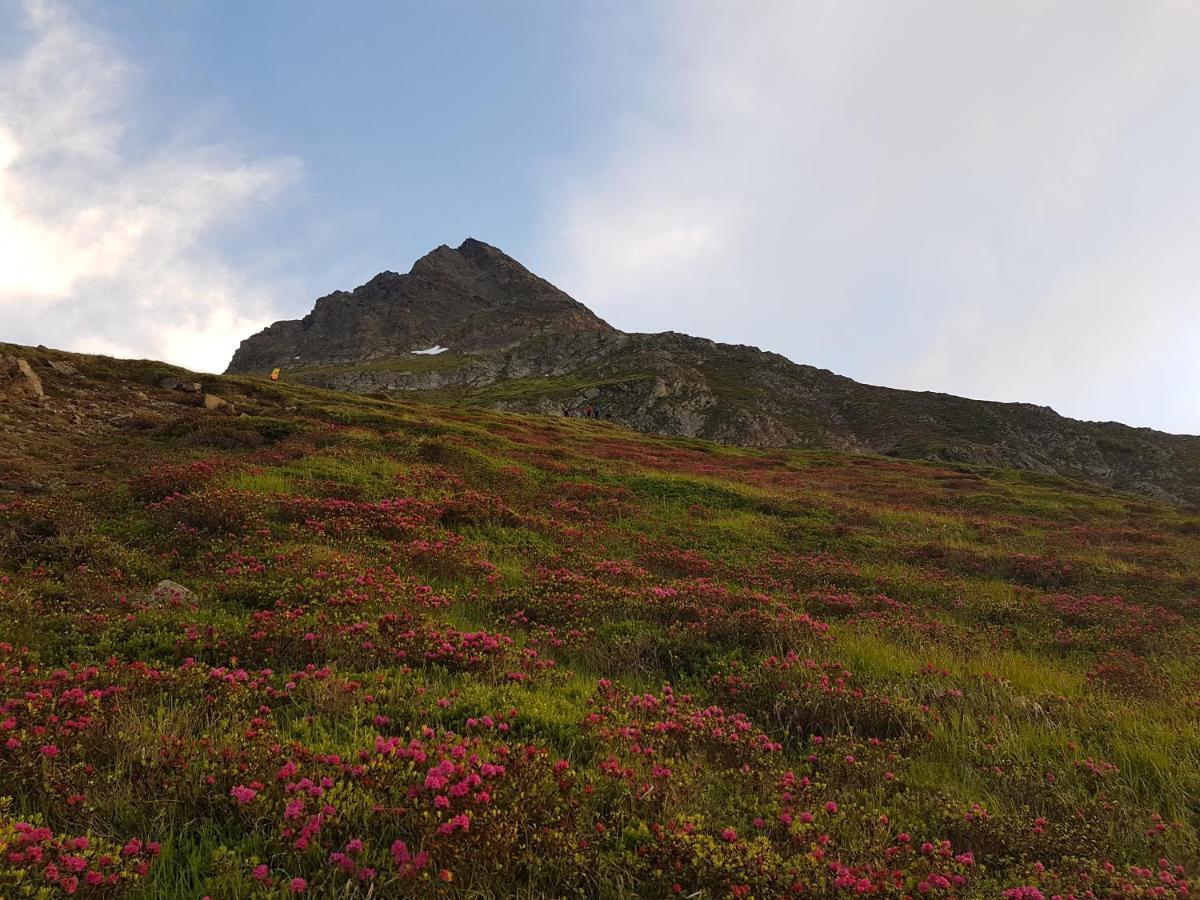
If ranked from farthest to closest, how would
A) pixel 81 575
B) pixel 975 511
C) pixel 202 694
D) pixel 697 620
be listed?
pixel 975 511 → pixel 697 620 → pixel 81 575 → pixel 202 694

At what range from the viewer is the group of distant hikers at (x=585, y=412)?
104m

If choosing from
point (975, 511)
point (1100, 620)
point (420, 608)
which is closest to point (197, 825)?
point (420, 608)

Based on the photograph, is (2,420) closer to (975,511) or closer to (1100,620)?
(1100,620)

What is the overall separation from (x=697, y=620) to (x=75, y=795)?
26.9ft

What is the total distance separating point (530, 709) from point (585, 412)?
102m

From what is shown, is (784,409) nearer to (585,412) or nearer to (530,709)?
(585,412)

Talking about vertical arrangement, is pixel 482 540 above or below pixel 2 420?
below

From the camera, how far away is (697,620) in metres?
10.3

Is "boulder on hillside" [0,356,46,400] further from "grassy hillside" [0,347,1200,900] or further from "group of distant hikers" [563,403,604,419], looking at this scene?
"group of distant hikers" [563,403,604,419]

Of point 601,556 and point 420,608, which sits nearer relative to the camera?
point 420,608

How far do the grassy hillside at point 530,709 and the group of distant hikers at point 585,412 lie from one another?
87436mm

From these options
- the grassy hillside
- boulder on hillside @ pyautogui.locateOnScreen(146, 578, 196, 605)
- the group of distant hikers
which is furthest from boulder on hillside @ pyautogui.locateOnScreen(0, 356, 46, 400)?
the group of distant hikers

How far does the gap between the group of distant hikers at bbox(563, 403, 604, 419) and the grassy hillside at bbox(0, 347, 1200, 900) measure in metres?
87.4

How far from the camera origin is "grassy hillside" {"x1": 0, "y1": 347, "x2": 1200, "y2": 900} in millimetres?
4031
